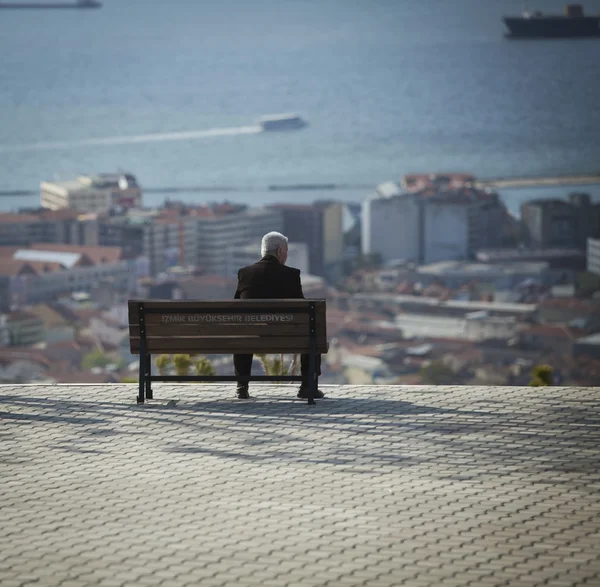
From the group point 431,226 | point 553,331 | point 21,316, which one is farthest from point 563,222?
point 21,316

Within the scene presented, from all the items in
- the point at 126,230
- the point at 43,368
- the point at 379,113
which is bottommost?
the point at 43,368

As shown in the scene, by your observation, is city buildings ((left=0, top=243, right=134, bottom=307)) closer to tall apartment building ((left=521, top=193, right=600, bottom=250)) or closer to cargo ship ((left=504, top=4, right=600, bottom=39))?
tall apartment building ((left=521, top=193, right=600, bottom=250))

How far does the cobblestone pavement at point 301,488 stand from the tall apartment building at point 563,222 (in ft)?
175

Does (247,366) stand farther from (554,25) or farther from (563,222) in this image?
(554,25)

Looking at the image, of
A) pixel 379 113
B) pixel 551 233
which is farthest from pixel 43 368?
pixel 379 113

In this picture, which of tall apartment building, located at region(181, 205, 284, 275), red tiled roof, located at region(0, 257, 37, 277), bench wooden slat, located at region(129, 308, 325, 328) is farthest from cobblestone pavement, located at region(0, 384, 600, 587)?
tall apartment building, located at region(181, 205, 284, 275)

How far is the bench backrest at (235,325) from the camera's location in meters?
5.07

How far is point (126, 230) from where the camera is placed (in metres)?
57.9

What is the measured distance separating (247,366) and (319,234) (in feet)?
175

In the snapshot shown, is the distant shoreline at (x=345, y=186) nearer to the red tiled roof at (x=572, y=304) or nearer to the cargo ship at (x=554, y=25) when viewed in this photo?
the cargo ship at (x=554, y=25)

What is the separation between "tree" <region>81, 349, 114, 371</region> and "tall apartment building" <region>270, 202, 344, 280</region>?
17.6m

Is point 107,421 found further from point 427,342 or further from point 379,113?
point 379,113

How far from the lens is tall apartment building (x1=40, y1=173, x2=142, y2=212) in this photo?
2516 inches

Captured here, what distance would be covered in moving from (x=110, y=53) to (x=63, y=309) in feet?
128
